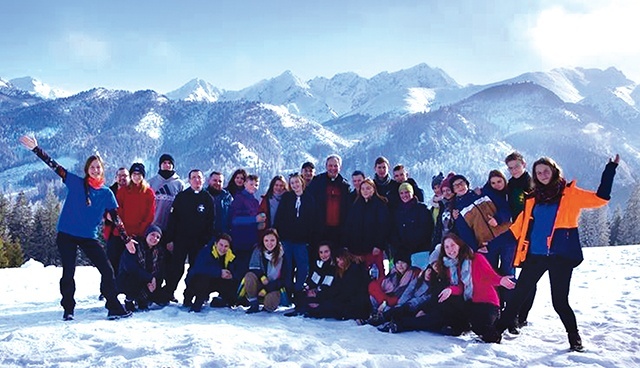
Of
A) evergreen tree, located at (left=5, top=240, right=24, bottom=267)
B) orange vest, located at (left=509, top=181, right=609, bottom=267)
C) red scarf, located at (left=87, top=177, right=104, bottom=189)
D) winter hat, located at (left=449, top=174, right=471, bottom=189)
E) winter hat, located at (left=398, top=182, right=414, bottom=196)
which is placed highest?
winter hat, located at (left=449, top=174, right=471, bottom=189)

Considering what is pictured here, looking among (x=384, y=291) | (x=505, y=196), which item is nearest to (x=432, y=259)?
(x=384, y=291)

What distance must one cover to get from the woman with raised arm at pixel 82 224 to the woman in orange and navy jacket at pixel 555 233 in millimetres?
5878

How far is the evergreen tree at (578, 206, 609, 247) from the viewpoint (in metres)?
47.1

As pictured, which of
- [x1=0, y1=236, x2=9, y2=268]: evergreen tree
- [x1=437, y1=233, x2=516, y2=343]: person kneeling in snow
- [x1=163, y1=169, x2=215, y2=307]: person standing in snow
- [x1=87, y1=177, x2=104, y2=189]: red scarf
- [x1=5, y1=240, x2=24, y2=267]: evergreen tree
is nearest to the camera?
[x1=437, y1=233, x2=516, y2=343]: person kneeling in snow

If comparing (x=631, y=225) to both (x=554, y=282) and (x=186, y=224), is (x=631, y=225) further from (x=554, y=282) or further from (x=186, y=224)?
(x=186, y=224)

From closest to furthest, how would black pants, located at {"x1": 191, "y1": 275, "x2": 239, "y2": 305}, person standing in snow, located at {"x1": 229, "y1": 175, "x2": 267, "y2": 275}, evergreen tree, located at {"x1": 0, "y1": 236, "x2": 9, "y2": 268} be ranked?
black pants, located at {"x1": 191, "y1": 275, "x2": 239, "y2": 305}, person standing in snow, located at {"x1": 229, "y1": 175, "x2": 267, "y2": 275}, evergreen tree, located at {"x1": 0, "y1": 236, "x2": 9, "y2": 268}

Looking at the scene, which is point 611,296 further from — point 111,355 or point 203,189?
point 111,355

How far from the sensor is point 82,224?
6.88 metres

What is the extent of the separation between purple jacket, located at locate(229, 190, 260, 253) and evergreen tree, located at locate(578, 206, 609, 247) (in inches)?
1854

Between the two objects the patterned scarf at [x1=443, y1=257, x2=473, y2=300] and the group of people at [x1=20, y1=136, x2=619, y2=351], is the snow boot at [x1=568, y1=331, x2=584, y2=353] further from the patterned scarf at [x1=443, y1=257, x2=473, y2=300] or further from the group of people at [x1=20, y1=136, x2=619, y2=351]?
the patterned scarf at [x1=443, y1=257, x2=473, y2=300]

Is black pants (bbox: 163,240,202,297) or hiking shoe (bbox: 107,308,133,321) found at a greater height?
black pants (bbox: 163,240,202,297)

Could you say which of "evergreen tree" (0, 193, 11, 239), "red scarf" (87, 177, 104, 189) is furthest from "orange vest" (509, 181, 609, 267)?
"evergreen tree" (0, 193, 11, 239)

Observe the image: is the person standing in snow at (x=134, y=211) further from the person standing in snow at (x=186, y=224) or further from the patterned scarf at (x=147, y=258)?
the person standing in snow at (x=186, y=224)

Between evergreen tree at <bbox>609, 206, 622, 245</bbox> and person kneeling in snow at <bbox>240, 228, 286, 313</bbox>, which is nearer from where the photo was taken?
person kneeling in snow at <bbox>240, 228, 286, 313</bbox>
